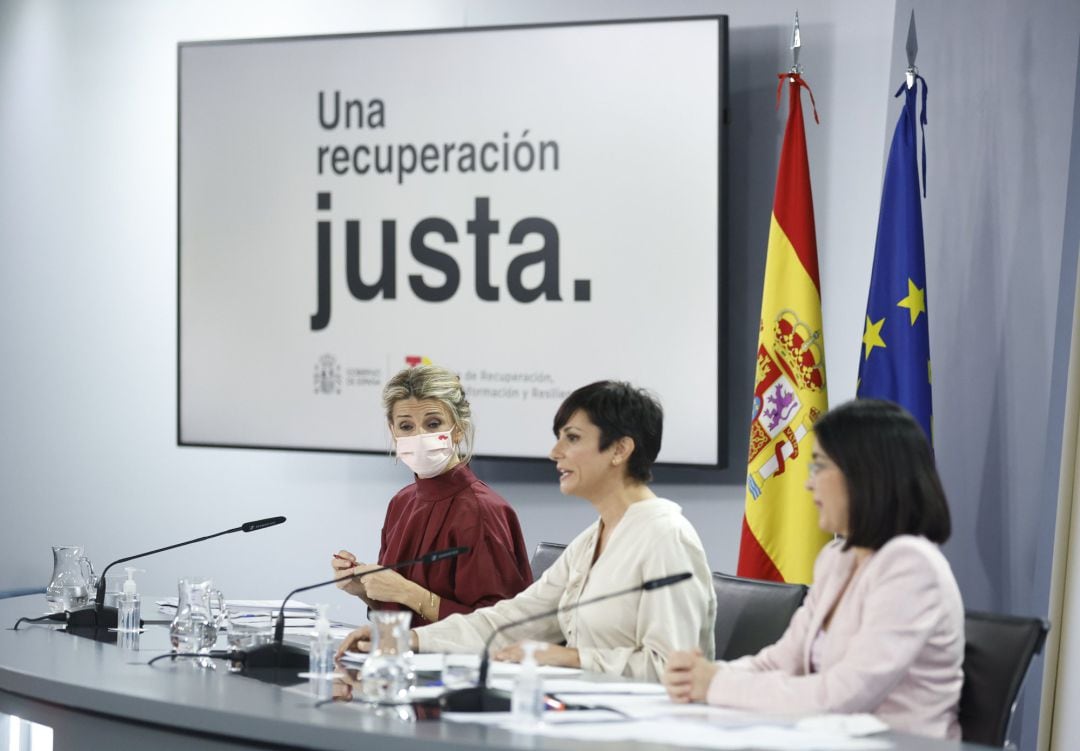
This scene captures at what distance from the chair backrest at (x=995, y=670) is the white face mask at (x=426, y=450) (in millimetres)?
1467

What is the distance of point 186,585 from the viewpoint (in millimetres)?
2926

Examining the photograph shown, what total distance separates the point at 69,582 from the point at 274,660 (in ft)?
2.88

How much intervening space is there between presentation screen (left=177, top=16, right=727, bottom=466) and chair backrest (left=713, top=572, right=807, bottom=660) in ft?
4.46

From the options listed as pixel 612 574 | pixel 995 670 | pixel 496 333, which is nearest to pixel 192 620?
pixel 612 574

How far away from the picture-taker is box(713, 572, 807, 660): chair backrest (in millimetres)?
2930

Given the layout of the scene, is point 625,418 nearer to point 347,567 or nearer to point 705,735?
point 347,567

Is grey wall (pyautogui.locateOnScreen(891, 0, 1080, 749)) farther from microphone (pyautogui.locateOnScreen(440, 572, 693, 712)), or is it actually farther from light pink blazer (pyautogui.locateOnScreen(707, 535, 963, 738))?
microphone (pyautogui.locateOnScreen(440, 572, 693, 712))

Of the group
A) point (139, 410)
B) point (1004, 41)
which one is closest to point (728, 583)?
point (1004, 41)

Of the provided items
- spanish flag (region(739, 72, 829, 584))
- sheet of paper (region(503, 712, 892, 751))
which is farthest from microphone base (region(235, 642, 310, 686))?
spanish flag (region(739, 72, 829, 584))

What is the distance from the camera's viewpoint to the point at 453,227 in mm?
4730

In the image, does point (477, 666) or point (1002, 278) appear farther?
point (1002, 278)

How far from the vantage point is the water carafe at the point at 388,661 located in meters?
2.46

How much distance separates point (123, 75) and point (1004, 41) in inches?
132

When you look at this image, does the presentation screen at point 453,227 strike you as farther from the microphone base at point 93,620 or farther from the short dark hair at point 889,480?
the short dark hair at point 889,480
